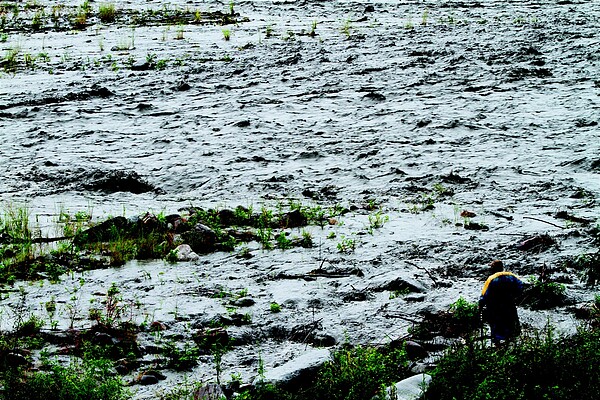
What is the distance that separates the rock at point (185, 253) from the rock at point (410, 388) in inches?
123

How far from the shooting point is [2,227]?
812cm

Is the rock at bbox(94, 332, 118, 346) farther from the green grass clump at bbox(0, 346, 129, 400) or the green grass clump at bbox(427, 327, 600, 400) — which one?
the green grass clump at bbox(427, 327, 600, 400)

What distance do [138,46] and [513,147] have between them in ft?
29.7

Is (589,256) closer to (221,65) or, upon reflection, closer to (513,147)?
(513,147)

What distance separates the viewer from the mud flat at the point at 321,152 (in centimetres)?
655

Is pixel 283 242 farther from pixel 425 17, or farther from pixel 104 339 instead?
pixel 425 17

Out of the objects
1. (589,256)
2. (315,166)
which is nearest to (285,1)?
(315,166)

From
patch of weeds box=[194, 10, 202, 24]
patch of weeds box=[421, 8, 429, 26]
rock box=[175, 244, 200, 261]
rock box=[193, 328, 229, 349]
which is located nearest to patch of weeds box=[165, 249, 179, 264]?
rock box=[175, 244, 200, 261]

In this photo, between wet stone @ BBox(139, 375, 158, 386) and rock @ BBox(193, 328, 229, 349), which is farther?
rock @ BBox(193, 328, 229, 349)

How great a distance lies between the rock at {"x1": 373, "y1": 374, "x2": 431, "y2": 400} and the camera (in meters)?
4.79

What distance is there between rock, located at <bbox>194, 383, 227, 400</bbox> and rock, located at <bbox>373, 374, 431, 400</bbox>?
1.06 metres

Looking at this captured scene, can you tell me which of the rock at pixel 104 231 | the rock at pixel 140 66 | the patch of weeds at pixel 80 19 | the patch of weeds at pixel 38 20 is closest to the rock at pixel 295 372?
the rock at pixel 104 231

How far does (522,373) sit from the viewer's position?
5008 mm

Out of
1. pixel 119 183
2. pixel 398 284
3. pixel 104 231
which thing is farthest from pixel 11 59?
pixel 398 284
